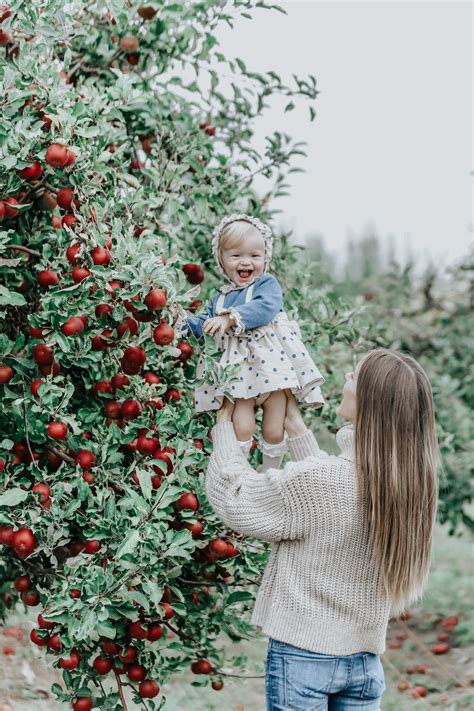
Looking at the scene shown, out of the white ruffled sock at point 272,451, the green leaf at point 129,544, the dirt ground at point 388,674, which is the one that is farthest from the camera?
the dirt ground at point 388,674

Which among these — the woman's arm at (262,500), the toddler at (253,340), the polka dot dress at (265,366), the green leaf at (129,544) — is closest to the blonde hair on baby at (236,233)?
the toddler at (253,340)

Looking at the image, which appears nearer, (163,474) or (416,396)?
(416,396)

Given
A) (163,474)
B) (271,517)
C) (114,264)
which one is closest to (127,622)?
(163,474)

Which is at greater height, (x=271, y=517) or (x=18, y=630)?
(x=271, y=517)

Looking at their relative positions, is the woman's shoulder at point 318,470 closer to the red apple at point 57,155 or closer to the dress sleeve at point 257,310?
the dress sleeve at point 257,310

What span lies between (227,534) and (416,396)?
70 cm

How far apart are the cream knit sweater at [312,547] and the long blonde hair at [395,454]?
5 cm

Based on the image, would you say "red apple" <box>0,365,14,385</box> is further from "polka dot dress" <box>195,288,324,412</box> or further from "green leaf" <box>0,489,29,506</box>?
"polka dot dress" <box>195,288,324,412</box>

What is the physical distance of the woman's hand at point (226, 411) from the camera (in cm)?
213

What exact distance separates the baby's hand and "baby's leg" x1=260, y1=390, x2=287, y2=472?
23cm

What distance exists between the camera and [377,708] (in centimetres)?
205

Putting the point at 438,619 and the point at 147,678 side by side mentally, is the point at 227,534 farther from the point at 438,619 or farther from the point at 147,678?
the point at 438,619

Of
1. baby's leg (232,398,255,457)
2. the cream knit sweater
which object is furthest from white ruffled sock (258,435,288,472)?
the cream knit sweater

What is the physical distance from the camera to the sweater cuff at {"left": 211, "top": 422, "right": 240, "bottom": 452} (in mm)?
2035
